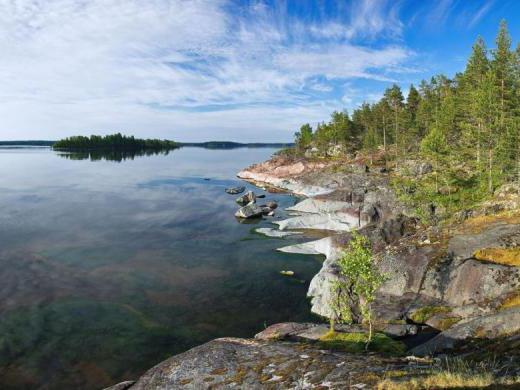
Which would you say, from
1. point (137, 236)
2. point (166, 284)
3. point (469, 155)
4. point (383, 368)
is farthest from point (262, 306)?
point (469, 155)

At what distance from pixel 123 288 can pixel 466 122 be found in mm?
87560

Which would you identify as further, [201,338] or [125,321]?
[125,321]

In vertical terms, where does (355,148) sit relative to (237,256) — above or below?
above

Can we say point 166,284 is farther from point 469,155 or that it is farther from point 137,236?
point 469,155

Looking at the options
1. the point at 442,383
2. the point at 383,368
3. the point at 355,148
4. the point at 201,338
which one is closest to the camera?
the point at 442,383

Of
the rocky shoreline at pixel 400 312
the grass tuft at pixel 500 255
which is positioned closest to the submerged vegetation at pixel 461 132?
the rocky shoreline at pixel 400 312

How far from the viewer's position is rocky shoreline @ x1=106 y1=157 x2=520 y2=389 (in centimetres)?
1569

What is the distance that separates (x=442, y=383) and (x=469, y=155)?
8538cm

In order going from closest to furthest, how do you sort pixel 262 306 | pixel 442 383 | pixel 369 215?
1. pixel 442 383
2. pixel 262 306
3. pixel 369 215

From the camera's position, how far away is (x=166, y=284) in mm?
40469

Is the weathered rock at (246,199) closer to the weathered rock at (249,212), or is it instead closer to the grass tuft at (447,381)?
the weathered rock at (249,212)

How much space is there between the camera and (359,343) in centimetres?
2397

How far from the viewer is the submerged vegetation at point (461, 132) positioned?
57531 mm

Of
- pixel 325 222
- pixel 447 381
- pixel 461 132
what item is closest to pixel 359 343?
pixel 447 381
